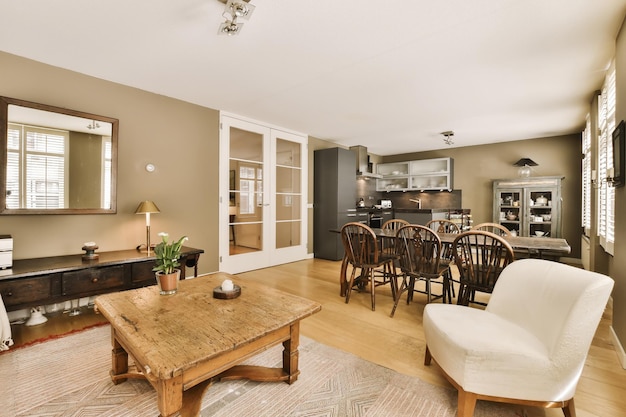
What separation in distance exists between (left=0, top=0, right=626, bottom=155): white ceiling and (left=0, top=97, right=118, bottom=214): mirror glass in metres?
0.54

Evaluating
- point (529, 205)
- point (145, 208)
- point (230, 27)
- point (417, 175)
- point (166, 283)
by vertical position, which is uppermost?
point (230, 27)

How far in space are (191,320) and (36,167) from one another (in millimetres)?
2537

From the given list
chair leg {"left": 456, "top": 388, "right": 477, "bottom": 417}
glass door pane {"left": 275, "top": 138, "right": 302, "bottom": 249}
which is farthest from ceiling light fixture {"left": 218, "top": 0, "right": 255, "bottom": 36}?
glass door pane {"left": 275, "top": 138, "right": 302, "bottom": 249}

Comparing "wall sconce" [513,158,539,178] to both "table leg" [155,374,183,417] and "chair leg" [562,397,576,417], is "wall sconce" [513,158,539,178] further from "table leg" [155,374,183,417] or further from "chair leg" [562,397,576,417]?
"table leg" [155,374,183,417]

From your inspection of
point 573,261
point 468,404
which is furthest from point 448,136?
point 468,404

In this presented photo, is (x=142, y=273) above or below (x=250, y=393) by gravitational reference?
above

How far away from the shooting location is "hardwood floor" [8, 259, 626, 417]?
1.71 meters

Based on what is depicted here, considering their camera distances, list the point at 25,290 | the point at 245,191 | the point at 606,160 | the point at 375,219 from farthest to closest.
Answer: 1. the point at 375,219
2. the point at 245,191
3. the point at 606,160
4. the point at 25,290

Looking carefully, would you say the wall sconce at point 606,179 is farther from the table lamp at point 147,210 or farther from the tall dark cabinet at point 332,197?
the table lamp at point 147,210

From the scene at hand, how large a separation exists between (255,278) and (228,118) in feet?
8.10

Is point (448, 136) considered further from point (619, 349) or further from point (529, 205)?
point (619, 349)

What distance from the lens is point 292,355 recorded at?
1.78 meters

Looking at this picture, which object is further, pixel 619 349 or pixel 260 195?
pixel 260 195

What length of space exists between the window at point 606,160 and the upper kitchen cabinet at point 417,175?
11.5ft
